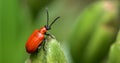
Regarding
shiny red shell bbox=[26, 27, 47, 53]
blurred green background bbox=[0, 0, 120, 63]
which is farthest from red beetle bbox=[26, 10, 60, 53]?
blurred green background bbox=[0, 0, 120, 63]

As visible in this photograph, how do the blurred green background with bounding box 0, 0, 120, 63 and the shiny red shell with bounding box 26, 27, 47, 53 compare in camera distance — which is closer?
the shiny red shell with bounding box 26, 27, 47, 53

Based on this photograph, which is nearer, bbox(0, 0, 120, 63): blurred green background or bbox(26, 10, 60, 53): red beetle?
bbox(26, 10, 60, 53): red beetle

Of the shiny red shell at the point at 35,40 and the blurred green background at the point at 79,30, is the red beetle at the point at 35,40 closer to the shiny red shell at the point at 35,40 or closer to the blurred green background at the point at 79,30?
the shiny red shell at the point at 35,40

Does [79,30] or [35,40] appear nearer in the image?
[35,40]

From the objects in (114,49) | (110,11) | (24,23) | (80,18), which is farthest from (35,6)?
(114,49)

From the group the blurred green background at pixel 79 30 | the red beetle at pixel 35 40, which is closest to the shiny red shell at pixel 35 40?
the red beetle at pixel 35 40

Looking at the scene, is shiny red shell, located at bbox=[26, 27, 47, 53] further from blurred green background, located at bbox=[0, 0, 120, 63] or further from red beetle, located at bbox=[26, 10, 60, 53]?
blurred green background, located at bbox=[0, 0, 120, 63]

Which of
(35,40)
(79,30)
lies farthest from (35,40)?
(79,30)

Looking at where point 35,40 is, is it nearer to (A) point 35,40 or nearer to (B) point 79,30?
(A) point 35,40

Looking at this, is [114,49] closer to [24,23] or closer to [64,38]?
[24,23]
